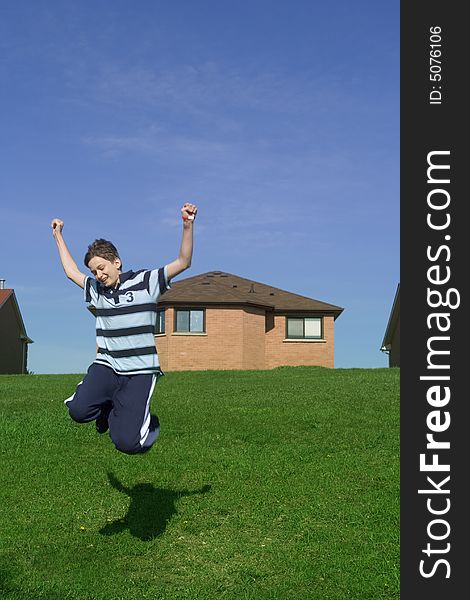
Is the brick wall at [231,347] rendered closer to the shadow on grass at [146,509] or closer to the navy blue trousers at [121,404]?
the shadow on grass at [146,509]

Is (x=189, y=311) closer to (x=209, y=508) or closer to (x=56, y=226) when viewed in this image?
(x=209, y=508)

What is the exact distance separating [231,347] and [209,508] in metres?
30.0

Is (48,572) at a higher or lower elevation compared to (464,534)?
lower

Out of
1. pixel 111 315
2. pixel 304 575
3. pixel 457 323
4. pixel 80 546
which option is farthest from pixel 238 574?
pixel 457 323

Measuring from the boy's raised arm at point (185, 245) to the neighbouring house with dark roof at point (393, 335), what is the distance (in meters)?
42.6

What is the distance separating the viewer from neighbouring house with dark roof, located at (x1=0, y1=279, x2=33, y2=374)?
50906 millimetres

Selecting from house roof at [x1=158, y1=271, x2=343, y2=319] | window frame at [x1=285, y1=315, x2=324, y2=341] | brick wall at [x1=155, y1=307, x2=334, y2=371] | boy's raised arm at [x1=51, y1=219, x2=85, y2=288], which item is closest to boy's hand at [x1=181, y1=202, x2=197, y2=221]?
boy's raised arm at [x1=51, y1=219, x2=85, y2=288]

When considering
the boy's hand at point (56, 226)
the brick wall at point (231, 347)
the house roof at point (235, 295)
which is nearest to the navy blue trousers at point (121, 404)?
the boy's hand at point (56, 226)

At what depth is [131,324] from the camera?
8.03 meters

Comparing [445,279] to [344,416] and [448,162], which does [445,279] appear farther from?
[344,416]

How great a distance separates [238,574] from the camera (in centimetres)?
947

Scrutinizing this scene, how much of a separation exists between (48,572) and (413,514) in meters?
5.37

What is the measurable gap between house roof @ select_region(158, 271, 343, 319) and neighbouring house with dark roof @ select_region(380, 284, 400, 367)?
23.4 feet

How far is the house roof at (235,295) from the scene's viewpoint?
41.8 metres
